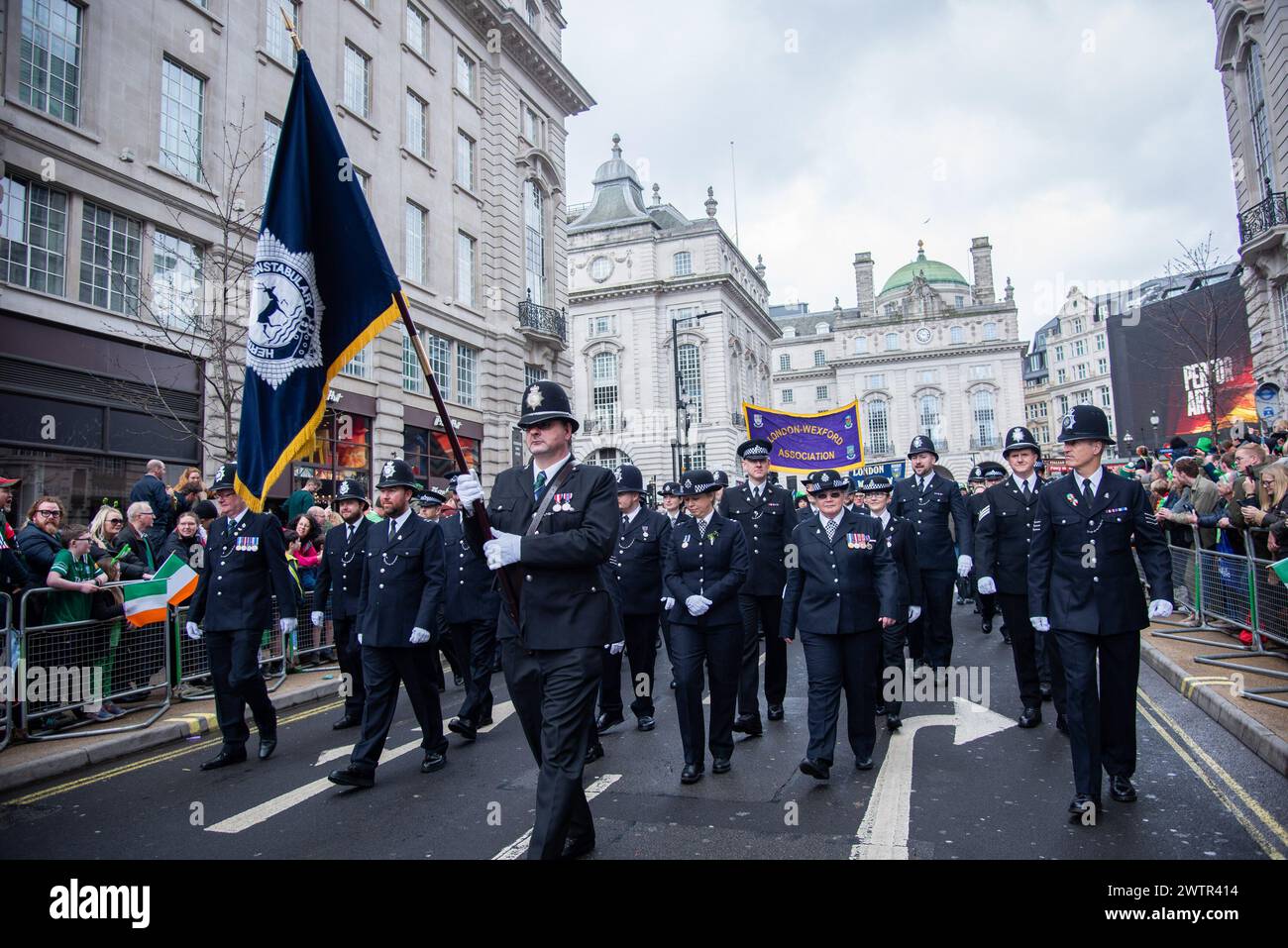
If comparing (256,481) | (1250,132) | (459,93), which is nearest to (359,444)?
(459,93)

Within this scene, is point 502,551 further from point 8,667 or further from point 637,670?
point 8,667

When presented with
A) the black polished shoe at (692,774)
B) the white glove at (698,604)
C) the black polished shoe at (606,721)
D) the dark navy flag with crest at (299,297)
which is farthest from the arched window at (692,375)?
the dark navy flag with crest at (299,297)

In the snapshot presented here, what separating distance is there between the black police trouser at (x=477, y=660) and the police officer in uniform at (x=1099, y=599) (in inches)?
186

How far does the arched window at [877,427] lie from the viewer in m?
91.6

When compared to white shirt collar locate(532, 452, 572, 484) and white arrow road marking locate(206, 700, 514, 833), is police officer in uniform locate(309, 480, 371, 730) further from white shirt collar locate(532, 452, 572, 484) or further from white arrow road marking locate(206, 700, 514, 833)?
white shirt collar locate(532, 452, 572, 484)

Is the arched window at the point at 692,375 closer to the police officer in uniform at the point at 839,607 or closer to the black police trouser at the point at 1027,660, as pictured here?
the black police trouser at the point at 1027,660

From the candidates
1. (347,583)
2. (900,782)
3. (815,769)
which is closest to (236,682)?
(347,583)

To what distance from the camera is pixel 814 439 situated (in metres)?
15.6

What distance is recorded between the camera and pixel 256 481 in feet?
18.2

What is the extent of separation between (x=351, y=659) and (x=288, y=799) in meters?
2.27

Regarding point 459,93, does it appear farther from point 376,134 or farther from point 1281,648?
point 1281,648

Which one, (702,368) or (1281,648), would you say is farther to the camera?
(702,368)

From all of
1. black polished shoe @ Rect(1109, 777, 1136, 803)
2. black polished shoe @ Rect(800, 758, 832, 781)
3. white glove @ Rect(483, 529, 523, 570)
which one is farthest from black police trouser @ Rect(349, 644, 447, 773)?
black polished shoe @ Rect(1109, 777, 1136, 803)
